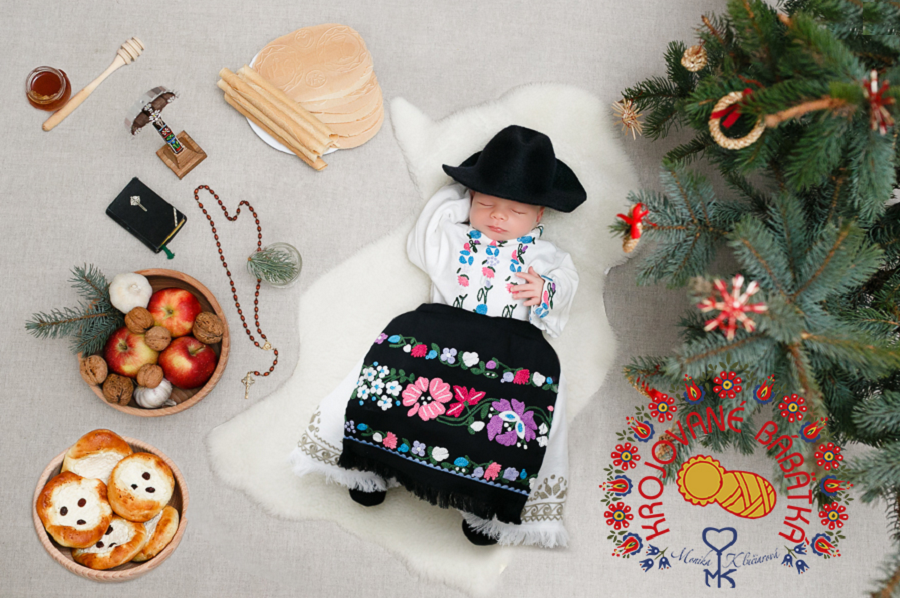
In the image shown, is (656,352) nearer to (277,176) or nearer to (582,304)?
(582,304)

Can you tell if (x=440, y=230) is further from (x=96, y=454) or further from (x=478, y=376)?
(x=96, y=454)

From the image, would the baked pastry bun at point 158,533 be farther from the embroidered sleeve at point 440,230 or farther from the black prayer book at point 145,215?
the embroidered sleeve at point 440,230

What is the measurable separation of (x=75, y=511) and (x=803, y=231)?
5.69 ft

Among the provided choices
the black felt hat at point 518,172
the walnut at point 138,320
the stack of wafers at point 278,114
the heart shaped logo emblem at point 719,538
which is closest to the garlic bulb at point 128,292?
the walnut at point 138,320

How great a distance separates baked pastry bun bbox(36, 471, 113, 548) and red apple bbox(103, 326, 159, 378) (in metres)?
0.30

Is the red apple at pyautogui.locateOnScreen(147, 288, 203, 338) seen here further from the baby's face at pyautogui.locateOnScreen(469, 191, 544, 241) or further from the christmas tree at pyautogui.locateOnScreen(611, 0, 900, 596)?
the christmas tree at pyautogui.locateOnScreen(611, 0, 900, 596)

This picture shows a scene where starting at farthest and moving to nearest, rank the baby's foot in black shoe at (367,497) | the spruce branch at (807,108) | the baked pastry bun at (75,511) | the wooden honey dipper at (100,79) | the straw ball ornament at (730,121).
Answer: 1. the wooden honey dipper at (100,79)
2. the baby's foot in black shoe at (367,497)
3. the baked pastry bun at (75,511)
4. the straw ball ornament at (730,121)
5. the spruce branch at (807,108)

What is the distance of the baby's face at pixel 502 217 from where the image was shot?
148 cm

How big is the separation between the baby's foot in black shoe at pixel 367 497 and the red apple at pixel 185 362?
0.51m

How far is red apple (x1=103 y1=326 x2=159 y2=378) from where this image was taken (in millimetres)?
1427

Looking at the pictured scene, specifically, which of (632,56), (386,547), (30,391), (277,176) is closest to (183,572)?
(386,547)

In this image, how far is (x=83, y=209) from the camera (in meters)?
1.60

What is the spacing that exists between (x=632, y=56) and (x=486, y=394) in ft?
3.58

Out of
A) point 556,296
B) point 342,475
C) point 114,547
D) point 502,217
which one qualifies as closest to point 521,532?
point 342,475
